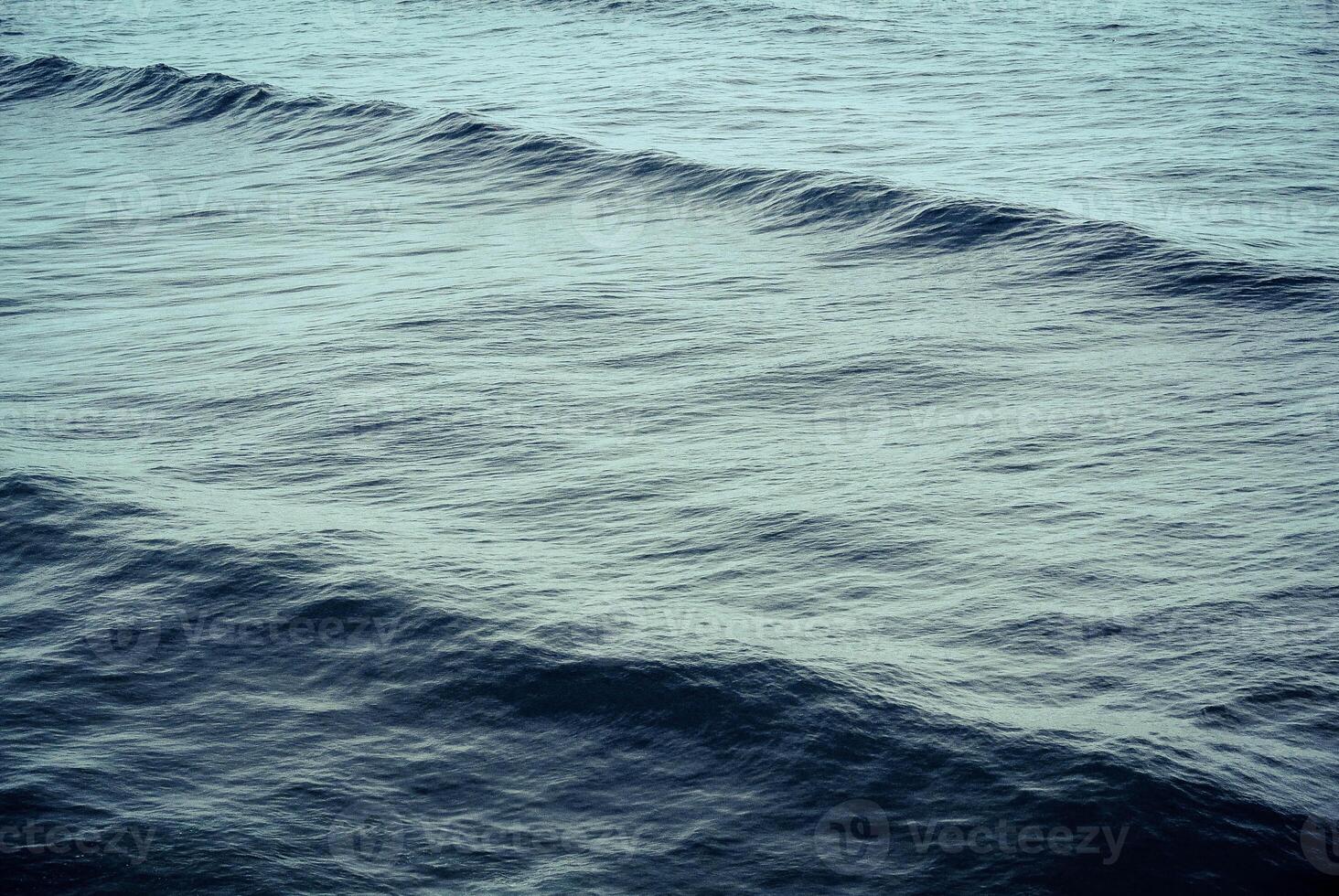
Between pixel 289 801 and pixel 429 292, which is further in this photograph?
pixel 429 292

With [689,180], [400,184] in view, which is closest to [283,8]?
[400,184]

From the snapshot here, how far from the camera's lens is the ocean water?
7199 mm

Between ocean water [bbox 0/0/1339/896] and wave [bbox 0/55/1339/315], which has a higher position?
wave [bbox 0/55/1339/315]

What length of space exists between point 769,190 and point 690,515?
10628mm

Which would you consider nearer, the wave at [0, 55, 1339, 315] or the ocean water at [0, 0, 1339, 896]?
the ocean water at [0, 0, 1339, 896]

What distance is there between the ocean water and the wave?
107 millimetres

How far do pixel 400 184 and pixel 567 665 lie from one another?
16168mm

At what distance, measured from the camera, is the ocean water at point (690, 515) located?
720 cm

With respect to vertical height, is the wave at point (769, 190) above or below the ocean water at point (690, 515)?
A: above

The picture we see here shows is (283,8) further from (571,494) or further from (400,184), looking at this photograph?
(571,494)

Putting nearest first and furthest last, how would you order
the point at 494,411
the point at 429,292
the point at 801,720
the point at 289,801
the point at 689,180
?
the point at 289,801
the point at 801,720
the point at 494,411
the point at 429,292
the point at 689,180

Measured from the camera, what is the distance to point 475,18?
39781 mm

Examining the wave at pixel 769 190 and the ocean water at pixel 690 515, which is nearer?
the ocean water at pixel 690 515

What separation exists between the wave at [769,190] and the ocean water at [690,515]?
0.35ft
